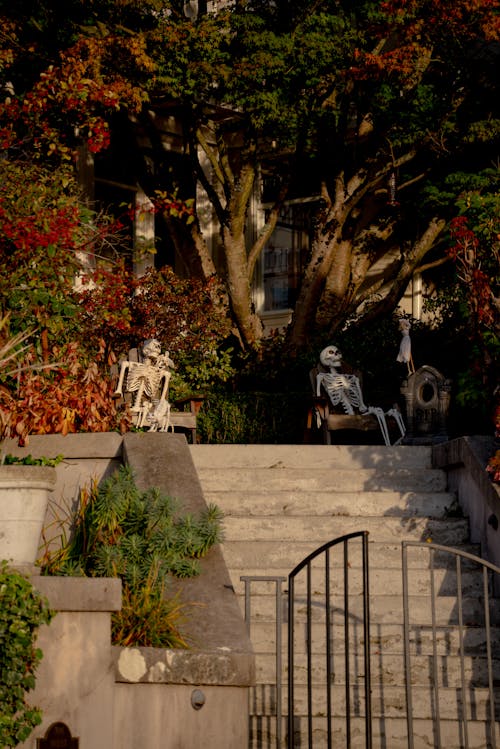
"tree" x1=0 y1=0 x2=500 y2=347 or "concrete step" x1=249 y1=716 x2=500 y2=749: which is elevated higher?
"tree" x1=0 y1=0 x2=500 y2=347

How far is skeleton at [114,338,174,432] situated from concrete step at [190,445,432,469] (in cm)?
82

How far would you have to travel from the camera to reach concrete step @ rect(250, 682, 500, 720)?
6453 mm

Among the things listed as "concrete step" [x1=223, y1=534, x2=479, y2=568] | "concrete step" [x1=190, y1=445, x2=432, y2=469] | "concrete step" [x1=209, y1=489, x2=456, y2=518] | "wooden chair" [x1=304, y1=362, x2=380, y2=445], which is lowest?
"concrete step" [x1=223, y1=534, x2=479, y2=568]

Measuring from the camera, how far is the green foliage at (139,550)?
5.91 meters

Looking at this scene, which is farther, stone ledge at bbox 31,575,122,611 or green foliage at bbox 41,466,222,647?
green foliage at bbox 41,466,222,647

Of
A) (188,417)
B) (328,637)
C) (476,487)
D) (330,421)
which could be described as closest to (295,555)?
(476,487)

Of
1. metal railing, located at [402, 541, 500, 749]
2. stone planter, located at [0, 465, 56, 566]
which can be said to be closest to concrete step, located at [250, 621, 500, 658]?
metal railing, located at [402, 541, 500, 749]

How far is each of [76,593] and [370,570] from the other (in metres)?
2.78

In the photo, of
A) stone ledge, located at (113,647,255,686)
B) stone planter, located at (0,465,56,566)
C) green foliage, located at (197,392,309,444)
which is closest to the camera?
stone ledge, located at (113,647,255,686)

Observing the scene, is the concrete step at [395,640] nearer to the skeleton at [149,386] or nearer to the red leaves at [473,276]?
the red leaves at [473,276]

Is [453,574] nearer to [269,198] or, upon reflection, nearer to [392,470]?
[392,470]

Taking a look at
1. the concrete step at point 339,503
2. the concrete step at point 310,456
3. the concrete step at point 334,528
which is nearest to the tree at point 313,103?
the concrete step at point 310,456

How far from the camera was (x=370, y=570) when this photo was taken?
770cm

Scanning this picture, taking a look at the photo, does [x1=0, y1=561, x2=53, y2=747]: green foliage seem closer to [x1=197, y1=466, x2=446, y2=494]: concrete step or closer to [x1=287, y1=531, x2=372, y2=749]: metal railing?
[x1=287, y1=531, x2=372, y2=749]: metal railing
